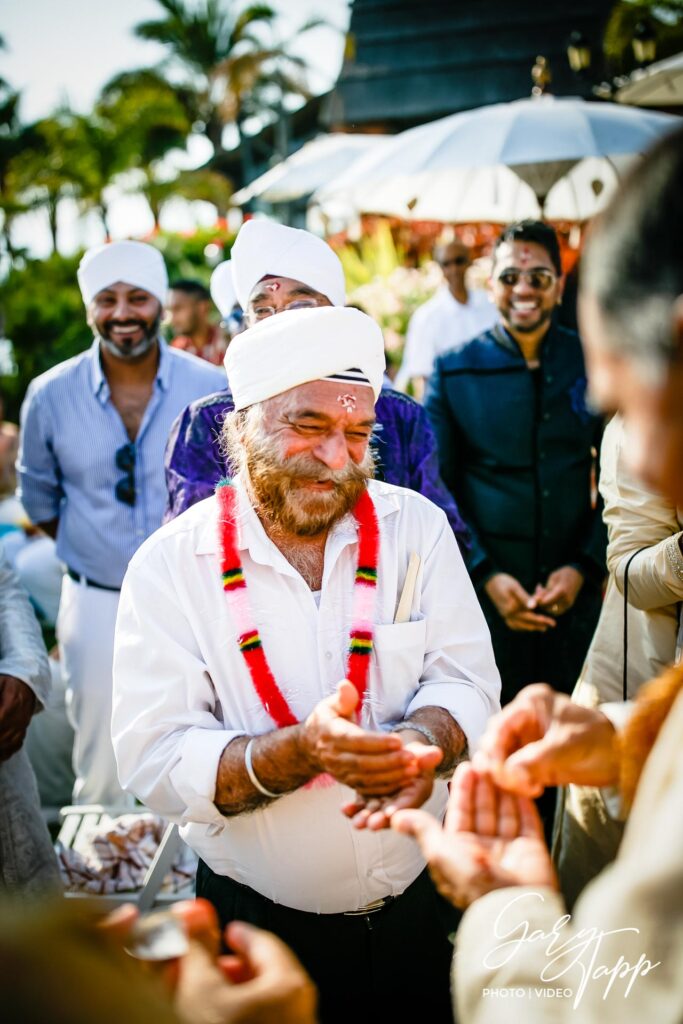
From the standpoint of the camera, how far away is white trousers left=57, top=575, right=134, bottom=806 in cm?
470

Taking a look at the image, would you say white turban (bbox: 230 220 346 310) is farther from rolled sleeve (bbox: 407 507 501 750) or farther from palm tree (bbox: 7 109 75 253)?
palm tree (bbox: 7 109 75 253)

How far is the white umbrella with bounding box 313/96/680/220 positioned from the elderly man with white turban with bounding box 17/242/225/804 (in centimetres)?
212

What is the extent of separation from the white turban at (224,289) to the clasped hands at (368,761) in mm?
3128

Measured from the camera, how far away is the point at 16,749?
3.12 metres

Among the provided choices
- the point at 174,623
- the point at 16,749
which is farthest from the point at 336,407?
the point at 16,749

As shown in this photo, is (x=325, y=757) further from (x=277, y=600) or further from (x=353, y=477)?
(x=353, y=477)

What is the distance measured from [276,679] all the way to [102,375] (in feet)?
10.3

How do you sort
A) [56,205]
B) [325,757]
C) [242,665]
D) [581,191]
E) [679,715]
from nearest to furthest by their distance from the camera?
[679,715]
[325,757]
[242,665]
[581,191]
[56,205]

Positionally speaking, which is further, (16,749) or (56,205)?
(56,205)

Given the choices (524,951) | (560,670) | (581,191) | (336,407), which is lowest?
(560,670)

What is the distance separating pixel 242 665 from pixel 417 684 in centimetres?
46

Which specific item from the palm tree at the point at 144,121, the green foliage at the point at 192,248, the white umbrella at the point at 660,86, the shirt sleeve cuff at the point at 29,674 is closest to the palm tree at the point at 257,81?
the palm tree at the point at 144,121

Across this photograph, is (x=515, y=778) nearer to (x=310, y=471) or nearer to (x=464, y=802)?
(x=464, y=802)

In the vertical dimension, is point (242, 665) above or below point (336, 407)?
below
